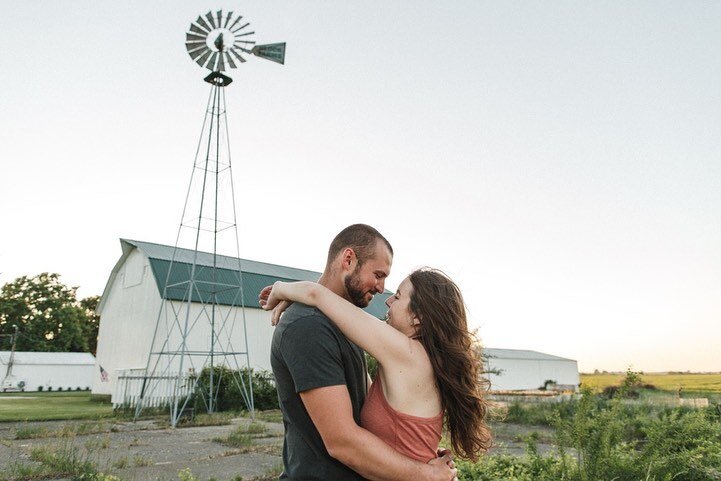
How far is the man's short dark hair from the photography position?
2533mm

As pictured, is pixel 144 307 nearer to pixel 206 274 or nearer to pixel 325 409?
pixel 206 274

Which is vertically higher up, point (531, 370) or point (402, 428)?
point (402, 428)

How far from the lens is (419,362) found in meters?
2.24

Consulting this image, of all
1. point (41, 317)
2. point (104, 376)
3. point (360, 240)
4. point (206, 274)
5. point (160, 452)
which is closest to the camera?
point (360, 240)

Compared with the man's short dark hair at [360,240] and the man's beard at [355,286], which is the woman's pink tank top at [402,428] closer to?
the man's beard at [355,286]

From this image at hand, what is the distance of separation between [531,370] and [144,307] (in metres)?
38.1

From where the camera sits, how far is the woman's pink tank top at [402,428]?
2.12 m

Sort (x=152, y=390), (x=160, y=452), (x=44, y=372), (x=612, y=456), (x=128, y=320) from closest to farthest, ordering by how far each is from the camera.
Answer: (x=612, y=456) < (x=160, y=452) < (x=152, y=390) < (x=128, y=320) < (x=44, y=372)

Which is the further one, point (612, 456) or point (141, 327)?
point (141, 327)

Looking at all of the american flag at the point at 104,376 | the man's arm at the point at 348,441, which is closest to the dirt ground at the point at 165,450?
the man's arm at the point at 348,441

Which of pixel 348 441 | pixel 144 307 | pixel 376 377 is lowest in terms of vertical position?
pixel 348 441

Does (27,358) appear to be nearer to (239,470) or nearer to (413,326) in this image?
(239,470)

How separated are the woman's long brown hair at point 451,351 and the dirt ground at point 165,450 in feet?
16.6

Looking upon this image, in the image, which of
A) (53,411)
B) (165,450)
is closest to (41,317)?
(53,411)
